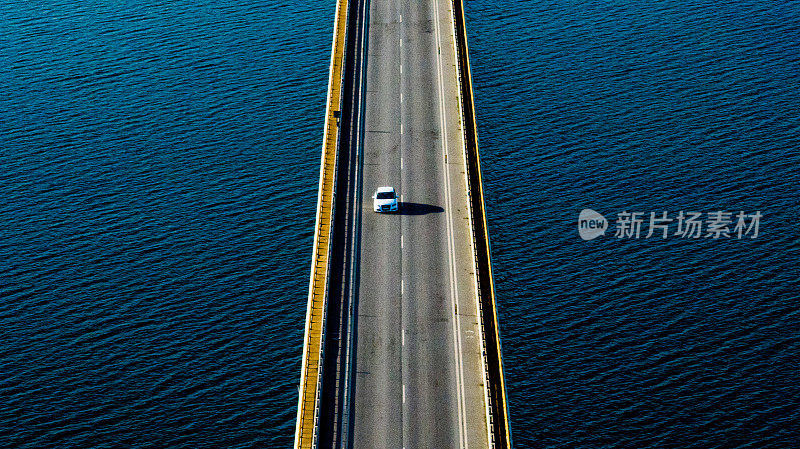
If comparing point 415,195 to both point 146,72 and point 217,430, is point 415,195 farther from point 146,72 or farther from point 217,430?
point 146,72

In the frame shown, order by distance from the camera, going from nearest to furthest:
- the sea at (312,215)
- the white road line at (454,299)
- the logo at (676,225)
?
the white road line at (454,299)
the sea at (312,215)
the logo at (676,225)

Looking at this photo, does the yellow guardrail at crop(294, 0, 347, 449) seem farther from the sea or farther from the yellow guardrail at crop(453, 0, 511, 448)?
the yellow guardrail at crop(453, 0, 511, 448)

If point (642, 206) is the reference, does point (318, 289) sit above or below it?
Result: below

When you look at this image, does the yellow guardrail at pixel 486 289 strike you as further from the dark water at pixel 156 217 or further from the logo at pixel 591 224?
the dark water at pixel 156 217

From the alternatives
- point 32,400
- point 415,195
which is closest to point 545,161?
point 415,195

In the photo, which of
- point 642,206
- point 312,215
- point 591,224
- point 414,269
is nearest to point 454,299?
point 414,269

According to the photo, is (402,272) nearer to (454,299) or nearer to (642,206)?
(454,299)

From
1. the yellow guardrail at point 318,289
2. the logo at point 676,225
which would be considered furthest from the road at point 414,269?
the logo at point 676,225
